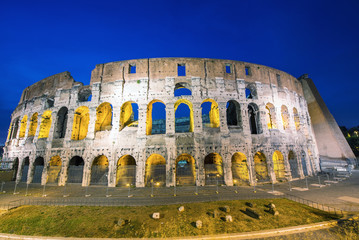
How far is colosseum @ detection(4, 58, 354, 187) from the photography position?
14.0 metres

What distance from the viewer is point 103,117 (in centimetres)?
1728

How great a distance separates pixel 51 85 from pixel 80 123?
21.1 feet

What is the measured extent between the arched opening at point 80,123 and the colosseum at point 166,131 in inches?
4.3

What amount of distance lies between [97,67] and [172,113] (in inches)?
394

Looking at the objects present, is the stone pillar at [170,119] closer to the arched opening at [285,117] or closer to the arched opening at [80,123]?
the arched opening at [80,123]

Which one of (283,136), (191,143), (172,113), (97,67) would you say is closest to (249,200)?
(191,143)

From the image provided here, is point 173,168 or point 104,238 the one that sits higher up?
point 173,168

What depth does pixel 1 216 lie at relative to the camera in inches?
337

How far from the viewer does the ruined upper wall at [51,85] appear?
693 inches

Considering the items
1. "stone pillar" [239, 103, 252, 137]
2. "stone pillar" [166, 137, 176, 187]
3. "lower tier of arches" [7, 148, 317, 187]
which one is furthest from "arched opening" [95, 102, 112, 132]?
"stone pillar" [239, 103, 252, 137]

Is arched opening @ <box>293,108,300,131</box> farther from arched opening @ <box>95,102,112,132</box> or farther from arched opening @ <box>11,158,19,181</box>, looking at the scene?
arched opening @ <box>11,158,19,181</box>

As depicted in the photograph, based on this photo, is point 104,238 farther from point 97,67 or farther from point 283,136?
point 283,136

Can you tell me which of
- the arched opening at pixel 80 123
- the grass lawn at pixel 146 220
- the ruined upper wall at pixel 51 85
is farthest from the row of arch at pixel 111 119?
the grass lawn at pixel 146 220

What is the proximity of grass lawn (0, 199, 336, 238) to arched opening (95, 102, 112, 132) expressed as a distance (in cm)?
879
